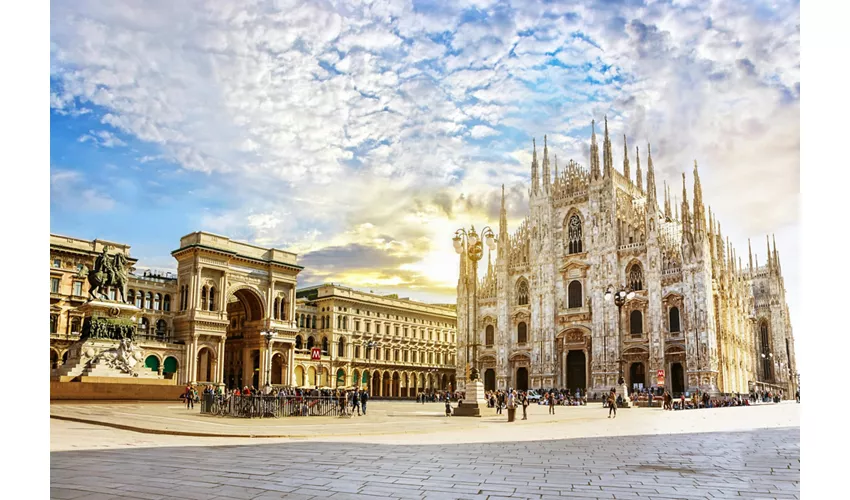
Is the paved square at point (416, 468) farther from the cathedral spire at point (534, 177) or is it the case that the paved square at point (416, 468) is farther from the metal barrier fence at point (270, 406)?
the cathedral spire at point (534, 177)

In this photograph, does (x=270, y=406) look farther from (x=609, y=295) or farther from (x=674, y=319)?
(x=674, y=319)

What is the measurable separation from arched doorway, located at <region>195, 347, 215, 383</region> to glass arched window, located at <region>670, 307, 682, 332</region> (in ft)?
87.4

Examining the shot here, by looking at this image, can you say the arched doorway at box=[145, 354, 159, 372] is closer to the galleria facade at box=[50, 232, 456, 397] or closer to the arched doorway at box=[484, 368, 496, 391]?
the galleria facade at box=[50, 232, 456, 397]

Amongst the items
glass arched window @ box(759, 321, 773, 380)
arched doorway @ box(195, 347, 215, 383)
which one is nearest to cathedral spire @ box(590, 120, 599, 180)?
glass arched window @ box(759, 321, 773, 380)

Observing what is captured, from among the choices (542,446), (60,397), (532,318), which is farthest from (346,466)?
(532,318)

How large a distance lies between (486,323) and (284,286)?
1393cm

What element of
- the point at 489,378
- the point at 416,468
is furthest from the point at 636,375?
the point at 416,468

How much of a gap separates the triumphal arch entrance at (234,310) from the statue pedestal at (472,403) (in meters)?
18.3

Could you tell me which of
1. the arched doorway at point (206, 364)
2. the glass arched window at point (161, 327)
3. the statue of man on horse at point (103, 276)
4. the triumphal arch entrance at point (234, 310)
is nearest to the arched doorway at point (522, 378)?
the triumphal arch entrance at point (234, 310)

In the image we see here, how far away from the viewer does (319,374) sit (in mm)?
47312

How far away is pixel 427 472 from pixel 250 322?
125 ft

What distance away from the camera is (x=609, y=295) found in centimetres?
3325

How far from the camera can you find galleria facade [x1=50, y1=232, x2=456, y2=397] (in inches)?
1405
